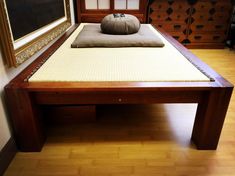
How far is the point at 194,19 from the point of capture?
11.5ft

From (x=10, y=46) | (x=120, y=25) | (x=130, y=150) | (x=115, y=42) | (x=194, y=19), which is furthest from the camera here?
(x=194, y=19)

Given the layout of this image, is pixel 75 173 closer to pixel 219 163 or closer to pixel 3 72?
pixel 3 72

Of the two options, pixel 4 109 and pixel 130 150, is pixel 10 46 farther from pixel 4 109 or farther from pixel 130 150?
pixel 130 150

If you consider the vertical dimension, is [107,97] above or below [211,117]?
above

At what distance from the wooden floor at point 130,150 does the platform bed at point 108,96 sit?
107 millimetres

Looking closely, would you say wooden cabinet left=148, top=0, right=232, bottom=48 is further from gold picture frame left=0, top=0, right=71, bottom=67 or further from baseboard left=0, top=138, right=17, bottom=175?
baseboard left=0, top=138, right=17, bottom=175

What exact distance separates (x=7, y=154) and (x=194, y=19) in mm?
3442

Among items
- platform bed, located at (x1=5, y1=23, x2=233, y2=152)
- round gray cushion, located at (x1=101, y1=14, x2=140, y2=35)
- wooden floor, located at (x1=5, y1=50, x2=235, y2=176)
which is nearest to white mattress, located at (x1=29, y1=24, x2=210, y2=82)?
platform bed, located at (x1=5, y1=23, x2=233, y2=152)

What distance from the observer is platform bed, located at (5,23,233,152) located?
1.11 m

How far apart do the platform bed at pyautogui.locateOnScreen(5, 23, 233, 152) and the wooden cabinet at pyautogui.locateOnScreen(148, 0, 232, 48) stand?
8.02 ft

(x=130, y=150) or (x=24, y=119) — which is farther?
(x=130, y=150)

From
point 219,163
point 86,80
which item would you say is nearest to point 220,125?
point 219,163

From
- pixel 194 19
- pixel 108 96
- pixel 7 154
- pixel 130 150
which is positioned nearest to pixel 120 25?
pixel 108 96

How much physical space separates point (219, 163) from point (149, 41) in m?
1.14
